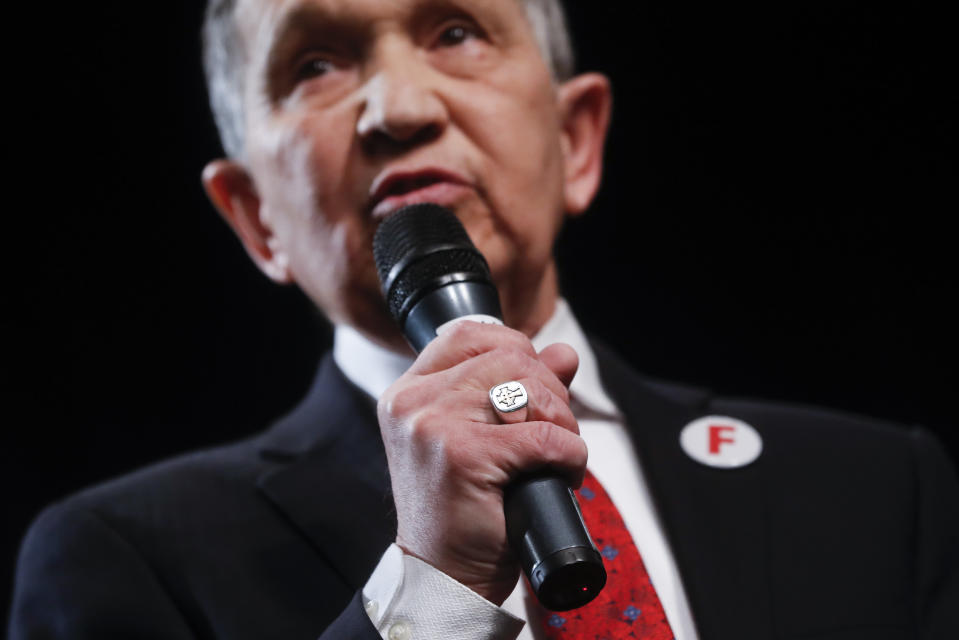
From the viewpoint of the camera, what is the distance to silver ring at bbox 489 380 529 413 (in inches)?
35.9

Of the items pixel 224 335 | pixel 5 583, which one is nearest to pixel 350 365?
pixel 224 335

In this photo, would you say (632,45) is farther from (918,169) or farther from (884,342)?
(884,342)

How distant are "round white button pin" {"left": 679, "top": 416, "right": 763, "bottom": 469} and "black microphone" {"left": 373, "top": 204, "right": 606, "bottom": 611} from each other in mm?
641

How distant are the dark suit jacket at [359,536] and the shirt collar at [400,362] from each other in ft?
0.10

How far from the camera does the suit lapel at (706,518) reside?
4.33ft

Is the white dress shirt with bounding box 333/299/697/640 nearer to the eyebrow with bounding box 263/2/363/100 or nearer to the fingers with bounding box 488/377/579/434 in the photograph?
the fingers with bounding box 488/377/579/434

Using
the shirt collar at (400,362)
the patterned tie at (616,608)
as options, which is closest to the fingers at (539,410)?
the patterned tie at (616,608)

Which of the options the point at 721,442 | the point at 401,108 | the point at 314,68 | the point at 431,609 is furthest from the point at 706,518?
the point at 314,68

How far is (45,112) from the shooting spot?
214 cm

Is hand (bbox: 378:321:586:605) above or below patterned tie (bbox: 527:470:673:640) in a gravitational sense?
above

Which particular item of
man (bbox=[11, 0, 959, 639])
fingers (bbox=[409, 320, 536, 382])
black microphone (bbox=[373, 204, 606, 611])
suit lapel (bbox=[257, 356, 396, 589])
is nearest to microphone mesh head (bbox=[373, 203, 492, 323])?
black microphone (bbox=[373, 204, 606, 611])

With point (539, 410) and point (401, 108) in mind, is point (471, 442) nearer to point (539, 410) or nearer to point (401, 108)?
point (539, 410)

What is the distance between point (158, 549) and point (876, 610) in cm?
97

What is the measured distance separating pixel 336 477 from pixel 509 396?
605mm
